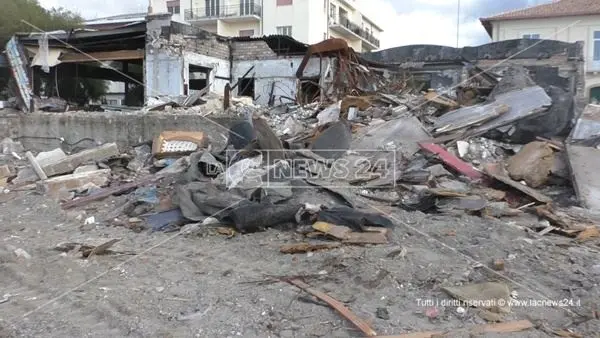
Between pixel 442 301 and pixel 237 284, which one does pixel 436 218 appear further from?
pixel 237 284

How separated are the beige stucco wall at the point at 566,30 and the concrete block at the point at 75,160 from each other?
2770cm

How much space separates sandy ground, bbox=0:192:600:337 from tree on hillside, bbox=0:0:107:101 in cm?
1443

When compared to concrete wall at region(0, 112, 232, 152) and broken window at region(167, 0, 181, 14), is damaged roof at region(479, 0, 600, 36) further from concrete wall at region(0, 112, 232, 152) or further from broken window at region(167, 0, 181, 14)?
concrete wall at region(0, 112, 232, 152)

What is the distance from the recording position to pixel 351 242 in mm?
4645

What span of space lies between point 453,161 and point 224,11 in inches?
1403

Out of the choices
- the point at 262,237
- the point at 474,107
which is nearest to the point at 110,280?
the point at 262,237

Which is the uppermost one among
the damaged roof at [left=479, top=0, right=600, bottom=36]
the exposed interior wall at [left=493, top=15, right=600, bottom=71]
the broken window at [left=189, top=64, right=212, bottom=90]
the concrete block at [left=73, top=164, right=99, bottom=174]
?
the damaged roof at [left=479, top=0, right=600, bottom=36]

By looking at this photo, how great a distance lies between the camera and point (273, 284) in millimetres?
3898

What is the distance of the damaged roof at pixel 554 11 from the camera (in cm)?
2904

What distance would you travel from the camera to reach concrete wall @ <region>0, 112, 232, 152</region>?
9.55 meters

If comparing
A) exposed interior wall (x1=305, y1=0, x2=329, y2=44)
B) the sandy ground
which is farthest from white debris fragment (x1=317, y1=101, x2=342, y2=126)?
exposed interior wall (x1=305, y1=0, x2=329, y2=44)

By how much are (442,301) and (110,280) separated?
2639mm

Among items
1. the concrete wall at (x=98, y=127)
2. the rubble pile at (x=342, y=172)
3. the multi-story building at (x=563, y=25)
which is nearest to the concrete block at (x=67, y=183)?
the rubble pile at (x=342, y=172)

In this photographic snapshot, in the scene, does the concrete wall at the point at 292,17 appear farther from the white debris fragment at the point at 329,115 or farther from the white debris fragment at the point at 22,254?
the white debris fragment at the point at 22,254
